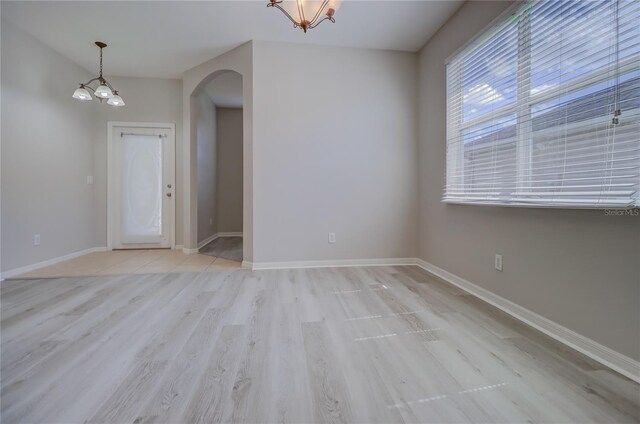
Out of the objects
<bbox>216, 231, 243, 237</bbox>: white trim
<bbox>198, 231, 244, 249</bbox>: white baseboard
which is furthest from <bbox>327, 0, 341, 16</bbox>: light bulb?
<bbox>216, 231, 243, 237</bbox>: white trim

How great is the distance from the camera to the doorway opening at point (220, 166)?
4090 mm

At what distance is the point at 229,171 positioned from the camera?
17.7 feet

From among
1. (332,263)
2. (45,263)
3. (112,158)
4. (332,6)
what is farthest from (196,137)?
(332,6)

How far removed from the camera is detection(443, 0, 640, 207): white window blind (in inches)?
48.8

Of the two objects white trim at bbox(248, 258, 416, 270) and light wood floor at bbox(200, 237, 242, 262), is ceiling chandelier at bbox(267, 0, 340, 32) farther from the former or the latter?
light wood floor at bbox(200, 237, 242, 262)

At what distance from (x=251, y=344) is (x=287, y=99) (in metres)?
2.61

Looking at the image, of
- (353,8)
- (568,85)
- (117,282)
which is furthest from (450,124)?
(117,282)

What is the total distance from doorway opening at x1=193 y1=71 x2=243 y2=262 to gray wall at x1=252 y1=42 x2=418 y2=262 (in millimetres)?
1208

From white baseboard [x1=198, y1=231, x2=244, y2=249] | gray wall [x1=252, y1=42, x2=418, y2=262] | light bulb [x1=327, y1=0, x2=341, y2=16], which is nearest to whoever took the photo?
light bulb [x1=327, y1=0, x2=341, y2=16]

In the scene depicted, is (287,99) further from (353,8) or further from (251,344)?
(251,344)

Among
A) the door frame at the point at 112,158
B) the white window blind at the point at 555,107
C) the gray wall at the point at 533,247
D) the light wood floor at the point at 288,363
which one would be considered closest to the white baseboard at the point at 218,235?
the door frame at the point at 112,158

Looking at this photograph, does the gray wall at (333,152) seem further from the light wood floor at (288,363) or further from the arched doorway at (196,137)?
the light wood floor at (288,363)

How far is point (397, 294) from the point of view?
7.11ft

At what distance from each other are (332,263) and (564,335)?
2.06 m
